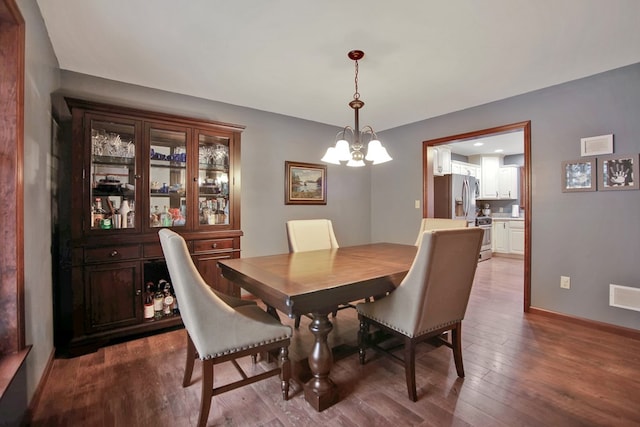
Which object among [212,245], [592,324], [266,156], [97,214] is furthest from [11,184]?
[592,324]

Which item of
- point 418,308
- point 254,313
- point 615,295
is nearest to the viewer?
point 418,308

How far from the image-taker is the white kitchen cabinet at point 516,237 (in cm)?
604

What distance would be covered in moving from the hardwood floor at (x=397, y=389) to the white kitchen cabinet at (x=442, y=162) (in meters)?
3.27

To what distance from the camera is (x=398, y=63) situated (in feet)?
7.97

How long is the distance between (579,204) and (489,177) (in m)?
4.09

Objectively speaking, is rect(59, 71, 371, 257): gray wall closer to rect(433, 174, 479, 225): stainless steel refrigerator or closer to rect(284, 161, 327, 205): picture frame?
rect(284, 161, 327, 205): picture frame

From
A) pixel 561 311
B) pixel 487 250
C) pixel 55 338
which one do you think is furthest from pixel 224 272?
pixel 487 250

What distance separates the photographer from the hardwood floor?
1.54 metres

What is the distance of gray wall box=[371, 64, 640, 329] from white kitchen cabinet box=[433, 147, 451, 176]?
5.72ft

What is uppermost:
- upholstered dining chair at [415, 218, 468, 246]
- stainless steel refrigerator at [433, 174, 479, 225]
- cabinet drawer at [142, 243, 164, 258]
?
stainless steel refrigerator at [433, 174, 479, 225]

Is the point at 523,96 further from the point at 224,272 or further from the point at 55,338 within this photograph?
the point at 55,338

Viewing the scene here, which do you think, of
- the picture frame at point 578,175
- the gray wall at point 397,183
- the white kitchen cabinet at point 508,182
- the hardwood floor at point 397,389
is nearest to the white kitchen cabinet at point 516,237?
the white kitchen cabinet at point 508,182

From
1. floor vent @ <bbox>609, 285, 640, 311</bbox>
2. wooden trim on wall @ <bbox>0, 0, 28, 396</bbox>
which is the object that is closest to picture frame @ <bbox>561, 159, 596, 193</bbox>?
floor vent @ <bbox>609, 285, 640, 311</bbox>

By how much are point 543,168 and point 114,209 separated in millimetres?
4091
